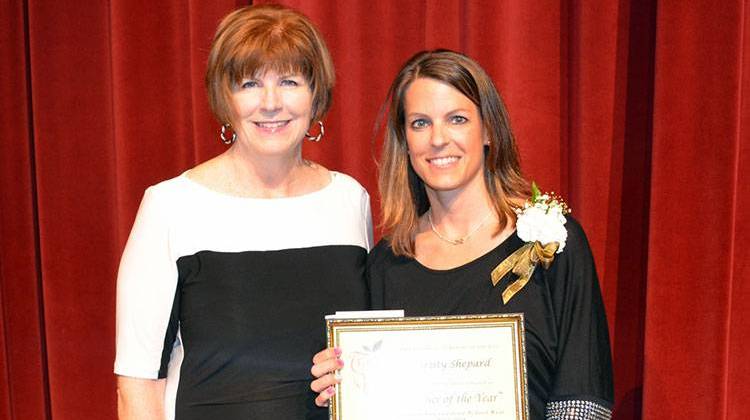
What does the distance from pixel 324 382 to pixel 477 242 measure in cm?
54

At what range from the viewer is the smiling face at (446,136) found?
86.1 inches

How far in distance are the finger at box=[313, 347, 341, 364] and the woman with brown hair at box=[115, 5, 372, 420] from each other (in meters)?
0.12

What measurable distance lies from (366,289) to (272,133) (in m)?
0.48

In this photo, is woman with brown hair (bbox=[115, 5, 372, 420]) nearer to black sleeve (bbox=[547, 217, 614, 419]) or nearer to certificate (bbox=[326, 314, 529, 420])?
certificate (bbox=[326, 314, 529, 420])

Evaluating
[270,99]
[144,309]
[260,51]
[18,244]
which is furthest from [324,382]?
[18,244]

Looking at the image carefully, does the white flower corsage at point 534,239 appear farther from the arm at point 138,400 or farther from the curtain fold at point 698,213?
the arm at point 138,400

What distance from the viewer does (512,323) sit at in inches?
76.4

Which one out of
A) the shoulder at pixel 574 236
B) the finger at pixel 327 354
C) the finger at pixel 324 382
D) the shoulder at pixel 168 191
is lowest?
Result: the finger at pixel 324 382

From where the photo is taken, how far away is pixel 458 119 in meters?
2.20

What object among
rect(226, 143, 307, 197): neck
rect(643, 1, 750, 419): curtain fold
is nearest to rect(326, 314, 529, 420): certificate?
→ rect(226, 143, 307, 197): neck

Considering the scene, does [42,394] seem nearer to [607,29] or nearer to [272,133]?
[272,133]

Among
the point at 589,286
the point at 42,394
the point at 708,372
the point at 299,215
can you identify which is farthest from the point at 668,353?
the point at 42,394

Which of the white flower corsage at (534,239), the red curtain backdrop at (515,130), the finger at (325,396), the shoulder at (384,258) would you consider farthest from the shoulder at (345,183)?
the red curtain backdrop at (515,130)

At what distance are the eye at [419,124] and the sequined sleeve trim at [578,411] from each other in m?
0.76
